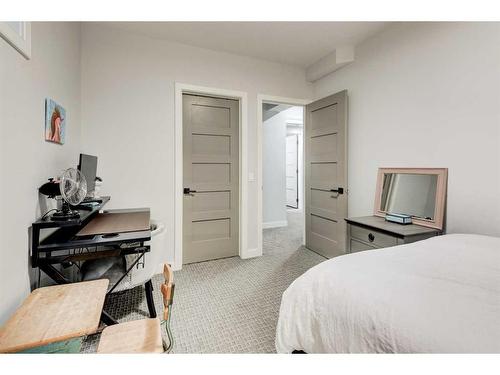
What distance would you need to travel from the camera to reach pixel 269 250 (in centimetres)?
365

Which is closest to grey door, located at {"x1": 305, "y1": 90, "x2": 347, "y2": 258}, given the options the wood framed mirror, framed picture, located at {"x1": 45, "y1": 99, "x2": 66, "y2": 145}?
the wood framed mirror

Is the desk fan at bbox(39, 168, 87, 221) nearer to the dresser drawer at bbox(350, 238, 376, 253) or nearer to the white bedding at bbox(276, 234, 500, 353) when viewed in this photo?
the white bedding at bbox(276, 234, 500, 353)

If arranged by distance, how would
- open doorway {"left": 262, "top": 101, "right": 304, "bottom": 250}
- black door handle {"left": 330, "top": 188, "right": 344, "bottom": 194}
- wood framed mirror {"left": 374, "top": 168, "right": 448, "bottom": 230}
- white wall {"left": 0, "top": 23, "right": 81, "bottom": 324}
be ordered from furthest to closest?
open doorway {"left": 262, "top": 101, "right": 304, "bottom": 250}
black door handle {"left": 330, "top": 188, "right": 344, "bottom": 194}
wood framed mirror {"left": 374, "top": 168, "right": 448, "bottom": 230}
white wall {"left": 0, "top": 23, "right": 81, "bottom": 324}

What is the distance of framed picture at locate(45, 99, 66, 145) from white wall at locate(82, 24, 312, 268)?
0.65 m

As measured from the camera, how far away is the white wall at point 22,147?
1.17m

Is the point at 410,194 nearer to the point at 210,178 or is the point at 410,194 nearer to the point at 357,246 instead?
the point at 357,246

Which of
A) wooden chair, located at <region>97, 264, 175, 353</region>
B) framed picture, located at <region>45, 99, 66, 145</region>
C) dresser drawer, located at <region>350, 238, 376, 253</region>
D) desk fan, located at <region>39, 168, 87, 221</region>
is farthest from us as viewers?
dresser drawer, located at <region>350, 238, 376, 253</region>

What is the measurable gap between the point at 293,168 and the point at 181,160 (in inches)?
202

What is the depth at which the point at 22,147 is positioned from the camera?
52.1 inches

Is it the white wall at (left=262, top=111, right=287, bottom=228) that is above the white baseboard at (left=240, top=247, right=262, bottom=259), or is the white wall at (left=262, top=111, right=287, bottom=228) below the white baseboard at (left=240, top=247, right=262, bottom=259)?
above

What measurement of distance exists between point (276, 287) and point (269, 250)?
1.19m

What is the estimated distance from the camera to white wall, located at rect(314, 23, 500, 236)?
1813mm

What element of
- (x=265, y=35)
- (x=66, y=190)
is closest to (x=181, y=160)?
(x=66, y=190)

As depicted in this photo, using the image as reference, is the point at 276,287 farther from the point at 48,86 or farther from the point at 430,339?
the point at 48,86
